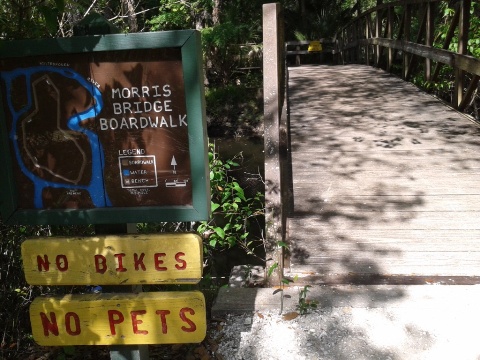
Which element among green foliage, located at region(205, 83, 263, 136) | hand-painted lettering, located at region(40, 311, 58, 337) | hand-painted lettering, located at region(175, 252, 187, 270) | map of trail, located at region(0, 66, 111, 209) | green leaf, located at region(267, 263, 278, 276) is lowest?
green foliage, located at region(205, 83, 263, 136)

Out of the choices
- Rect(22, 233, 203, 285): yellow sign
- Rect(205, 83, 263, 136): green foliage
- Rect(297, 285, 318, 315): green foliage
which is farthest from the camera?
Rect(205, 83, 263, 136): green foliage

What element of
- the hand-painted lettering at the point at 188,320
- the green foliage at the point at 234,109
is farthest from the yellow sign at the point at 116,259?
the green foliage at the point at 234,109

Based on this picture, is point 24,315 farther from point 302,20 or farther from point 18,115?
point 302,20

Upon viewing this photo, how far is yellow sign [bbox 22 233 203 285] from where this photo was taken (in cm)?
198

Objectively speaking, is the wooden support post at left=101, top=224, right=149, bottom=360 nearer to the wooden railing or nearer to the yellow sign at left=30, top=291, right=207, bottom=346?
the yellow sign at left=30, top=291, right=207, bottom=346

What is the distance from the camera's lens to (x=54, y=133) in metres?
1.96

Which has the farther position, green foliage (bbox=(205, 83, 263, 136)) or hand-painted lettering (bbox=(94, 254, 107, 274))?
green foliage (bbox=(205, 83, 263, 136))

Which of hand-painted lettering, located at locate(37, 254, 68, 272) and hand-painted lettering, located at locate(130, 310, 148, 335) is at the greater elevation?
hand-painted lettering, located at locate(37, 254, 68, 272)

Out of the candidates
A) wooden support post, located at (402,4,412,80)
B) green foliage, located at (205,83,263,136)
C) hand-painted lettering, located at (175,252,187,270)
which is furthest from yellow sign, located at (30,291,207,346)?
green foliage, located at (205,83,263,136)

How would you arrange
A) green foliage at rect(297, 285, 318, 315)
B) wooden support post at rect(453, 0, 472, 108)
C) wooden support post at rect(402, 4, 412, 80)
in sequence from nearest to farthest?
green foliage at rect(297, 285, 318, 315)
wooden support post at rect(453, 0, 472, 108)
wooden support post at rect(402, 4, 412, 80)

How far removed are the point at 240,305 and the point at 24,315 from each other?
4.79 ft

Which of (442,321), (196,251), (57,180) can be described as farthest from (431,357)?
(57,180)

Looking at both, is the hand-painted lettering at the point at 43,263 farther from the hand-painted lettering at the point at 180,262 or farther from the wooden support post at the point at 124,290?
the hand-painted lettering at the point at 180,262

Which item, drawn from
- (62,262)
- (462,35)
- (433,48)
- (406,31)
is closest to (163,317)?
(62,262)
